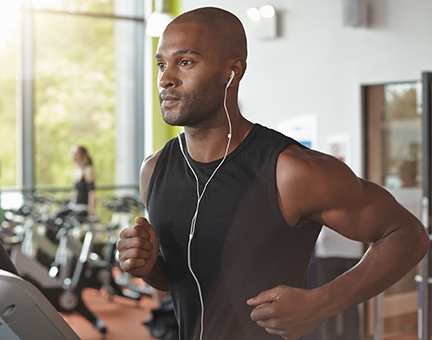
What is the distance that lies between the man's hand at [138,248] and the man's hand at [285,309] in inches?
10.5

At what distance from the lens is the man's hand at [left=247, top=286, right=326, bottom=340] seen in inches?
30.6

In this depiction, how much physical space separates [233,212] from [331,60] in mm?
2451

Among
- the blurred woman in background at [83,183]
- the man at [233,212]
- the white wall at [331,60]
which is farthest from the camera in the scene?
the blurred woman in background at [83,183]

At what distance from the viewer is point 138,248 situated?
0.96 m

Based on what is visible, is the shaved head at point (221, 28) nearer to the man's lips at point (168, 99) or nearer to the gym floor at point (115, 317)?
the man's lips at point (168, 99)

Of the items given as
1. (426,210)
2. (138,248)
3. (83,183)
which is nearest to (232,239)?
(138,248)

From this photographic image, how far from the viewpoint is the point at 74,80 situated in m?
5.82

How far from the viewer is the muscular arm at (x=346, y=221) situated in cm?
83

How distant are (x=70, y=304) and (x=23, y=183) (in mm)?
2356

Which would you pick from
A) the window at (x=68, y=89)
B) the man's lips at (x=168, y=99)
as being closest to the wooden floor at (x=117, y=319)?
the window at (x=68, y=89)

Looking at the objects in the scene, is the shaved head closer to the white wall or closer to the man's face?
the man's face

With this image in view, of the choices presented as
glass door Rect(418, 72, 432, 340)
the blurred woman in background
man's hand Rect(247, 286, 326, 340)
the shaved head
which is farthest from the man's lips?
the blurred woman in background

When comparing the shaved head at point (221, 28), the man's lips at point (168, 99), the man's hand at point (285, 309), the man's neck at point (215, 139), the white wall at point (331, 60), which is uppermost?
the white wall at point (331, 60)

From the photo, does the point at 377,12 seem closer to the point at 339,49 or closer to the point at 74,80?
the point at 339,49
